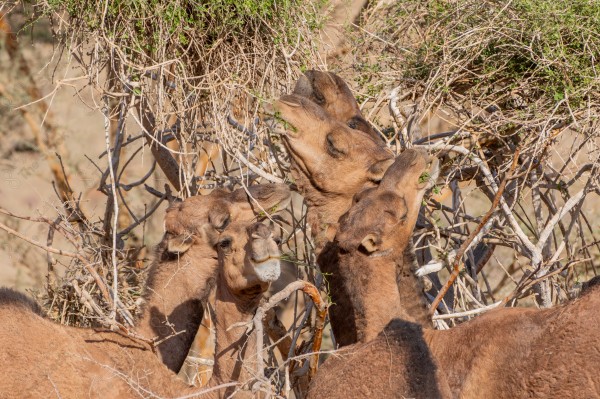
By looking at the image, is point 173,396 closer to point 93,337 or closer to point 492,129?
point 93,337

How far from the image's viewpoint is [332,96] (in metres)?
5.88

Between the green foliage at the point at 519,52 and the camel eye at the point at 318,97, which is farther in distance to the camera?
the camel eye at the point at 318,97

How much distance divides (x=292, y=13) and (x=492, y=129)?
1.36 metres

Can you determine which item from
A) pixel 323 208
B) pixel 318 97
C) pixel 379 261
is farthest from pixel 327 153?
pixel 379 261

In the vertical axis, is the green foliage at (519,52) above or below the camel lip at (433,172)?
above

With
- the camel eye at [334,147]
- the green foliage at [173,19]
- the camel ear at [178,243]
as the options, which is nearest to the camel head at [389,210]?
the camel eye at [334,147]

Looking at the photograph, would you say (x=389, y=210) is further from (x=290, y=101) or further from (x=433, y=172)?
(x=290, y=101)

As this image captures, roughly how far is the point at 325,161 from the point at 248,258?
1.16 meters

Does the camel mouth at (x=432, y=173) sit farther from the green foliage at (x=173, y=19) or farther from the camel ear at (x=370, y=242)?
the green foliage at (x=173, y=19)

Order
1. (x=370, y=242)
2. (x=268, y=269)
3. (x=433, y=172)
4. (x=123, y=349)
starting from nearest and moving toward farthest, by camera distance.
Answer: (x=268, y=269) < (x=370, y=242) < (x=123, y=349) < (x=433, y=172)

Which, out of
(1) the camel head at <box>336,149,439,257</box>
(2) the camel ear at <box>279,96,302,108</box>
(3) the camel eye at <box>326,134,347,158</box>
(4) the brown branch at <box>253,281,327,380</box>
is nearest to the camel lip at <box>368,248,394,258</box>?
(1) the camel head at <box>336,149,439,257</box>

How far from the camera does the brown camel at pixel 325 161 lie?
548cm

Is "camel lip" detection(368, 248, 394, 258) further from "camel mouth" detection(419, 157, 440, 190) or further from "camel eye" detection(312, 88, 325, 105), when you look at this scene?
"camel eye" detection(312, 88, 325, 105)

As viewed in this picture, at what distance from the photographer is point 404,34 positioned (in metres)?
6.82
